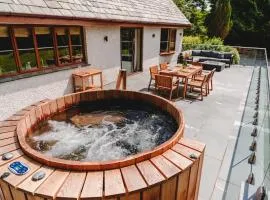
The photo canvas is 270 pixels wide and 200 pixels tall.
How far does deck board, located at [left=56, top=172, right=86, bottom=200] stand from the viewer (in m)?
2.02

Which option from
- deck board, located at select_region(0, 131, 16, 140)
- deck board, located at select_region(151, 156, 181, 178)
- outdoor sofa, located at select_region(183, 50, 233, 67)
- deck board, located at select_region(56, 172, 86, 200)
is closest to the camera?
deck board, located at select_region(56, 172, 86, 200)

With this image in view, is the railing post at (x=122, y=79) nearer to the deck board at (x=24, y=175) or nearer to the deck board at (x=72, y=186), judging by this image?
the deck board at (x=24, y=175)

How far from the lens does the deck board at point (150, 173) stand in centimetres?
219

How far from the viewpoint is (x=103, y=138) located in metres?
3.95

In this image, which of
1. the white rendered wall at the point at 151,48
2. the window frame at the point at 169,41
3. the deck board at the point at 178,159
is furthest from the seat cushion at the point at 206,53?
the deck board at the point at 178,159

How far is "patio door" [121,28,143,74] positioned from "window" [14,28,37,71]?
4.98 meters

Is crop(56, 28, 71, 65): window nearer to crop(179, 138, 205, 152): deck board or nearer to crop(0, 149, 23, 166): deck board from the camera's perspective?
crop(0, 149, 23, 166): deck board

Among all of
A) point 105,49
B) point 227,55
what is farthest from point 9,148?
point 227,55

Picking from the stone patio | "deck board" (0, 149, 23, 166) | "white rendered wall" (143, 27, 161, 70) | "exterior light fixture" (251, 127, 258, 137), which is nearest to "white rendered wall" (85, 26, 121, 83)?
the stone patio

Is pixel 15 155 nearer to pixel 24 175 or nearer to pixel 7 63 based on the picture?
pixel 24 175

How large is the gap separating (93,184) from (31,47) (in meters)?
5.44

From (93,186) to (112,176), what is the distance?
0.76 ft

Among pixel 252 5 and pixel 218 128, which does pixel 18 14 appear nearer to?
pixel 218 128

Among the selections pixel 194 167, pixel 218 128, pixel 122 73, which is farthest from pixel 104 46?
pixel 194 167
